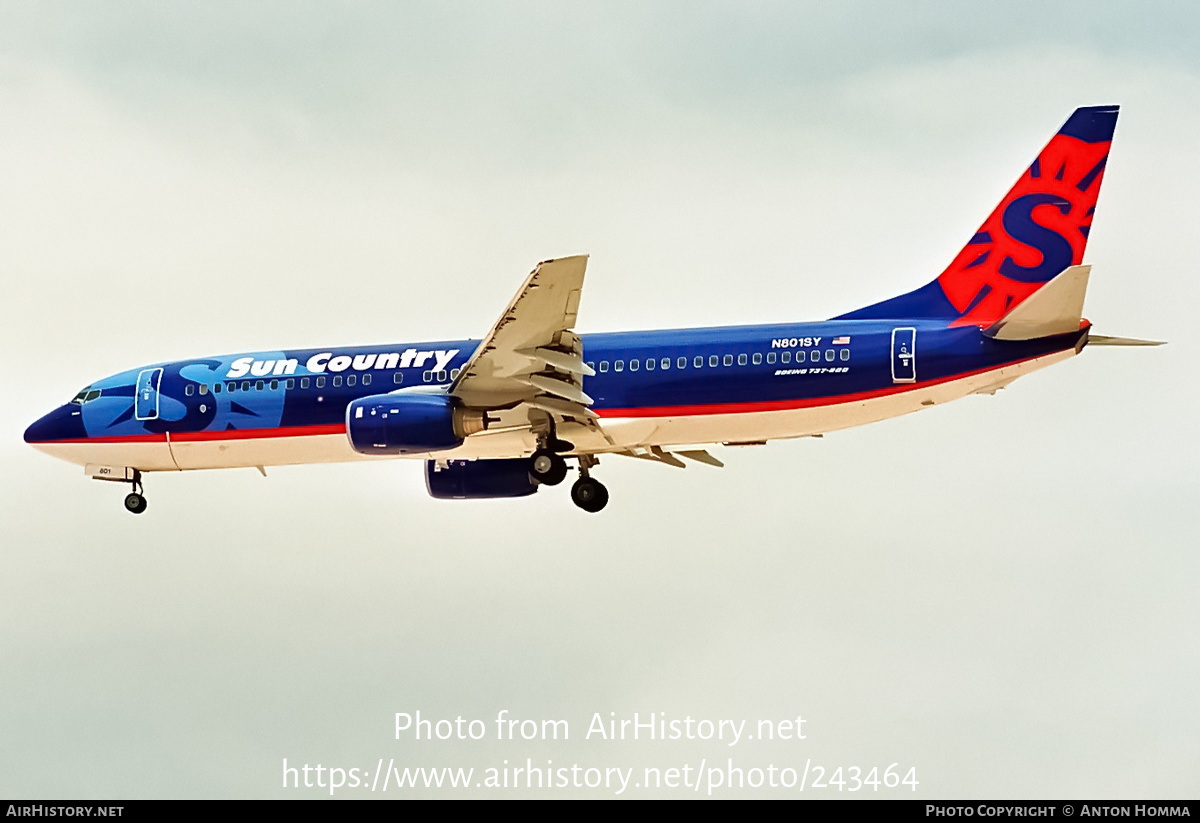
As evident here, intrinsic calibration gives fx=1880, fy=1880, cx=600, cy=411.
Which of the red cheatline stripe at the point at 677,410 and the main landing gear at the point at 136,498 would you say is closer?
the red cheatline stripe at the point at 677,410

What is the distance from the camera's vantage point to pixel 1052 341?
115 ft

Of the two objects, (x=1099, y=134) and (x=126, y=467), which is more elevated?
(x=1099, y=134)

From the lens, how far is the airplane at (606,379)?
118ft

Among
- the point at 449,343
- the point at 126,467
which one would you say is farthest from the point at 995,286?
the point at 126,467

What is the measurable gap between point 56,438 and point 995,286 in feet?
67.8

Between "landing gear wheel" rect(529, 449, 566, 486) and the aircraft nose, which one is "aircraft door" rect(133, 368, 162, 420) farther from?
"landing gear wheel" rect(529, 449, 566, 486)

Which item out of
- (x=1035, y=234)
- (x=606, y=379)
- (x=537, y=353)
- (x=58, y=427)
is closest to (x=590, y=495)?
(x=606, y=379)

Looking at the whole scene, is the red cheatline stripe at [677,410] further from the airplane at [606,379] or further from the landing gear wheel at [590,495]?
the landing gear wheel at [590,495]

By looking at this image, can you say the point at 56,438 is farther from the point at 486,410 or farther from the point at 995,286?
the point at 995,286

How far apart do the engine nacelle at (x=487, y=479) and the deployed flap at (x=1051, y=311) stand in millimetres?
11572

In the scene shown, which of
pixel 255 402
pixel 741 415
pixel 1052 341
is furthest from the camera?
pixel 255 402

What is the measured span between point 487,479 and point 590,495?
2.85 metres

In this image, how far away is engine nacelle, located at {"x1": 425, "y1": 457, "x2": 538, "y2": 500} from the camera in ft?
137

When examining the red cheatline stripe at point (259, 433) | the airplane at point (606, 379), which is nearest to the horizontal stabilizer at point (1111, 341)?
the airplane at point (606, 379)
